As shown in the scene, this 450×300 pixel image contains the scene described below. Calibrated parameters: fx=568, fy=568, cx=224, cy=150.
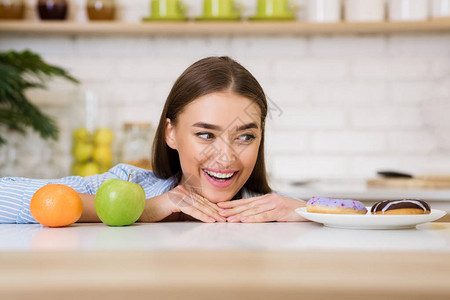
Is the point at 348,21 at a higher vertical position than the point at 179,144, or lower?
higher

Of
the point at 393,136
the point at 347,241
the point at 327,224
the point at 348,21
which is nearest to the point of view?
the point at 347,241

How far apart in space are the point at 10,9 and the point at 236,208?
2078 mm

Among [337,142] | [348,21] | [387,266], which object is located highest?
[348,21]

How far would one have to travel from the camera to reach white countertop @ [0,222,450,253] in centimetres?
72

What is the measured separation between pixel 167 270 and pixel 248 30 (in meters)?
2.24

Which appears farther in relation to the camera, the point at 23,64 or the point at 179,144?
the point at 23,64

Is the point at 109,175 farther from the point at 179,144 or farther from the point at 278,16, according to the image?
the point at 278,16

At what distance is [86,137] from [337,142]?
1257mm

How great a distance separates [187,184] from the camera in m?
1.40

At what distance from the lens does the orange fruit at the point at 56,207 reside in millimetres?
1005

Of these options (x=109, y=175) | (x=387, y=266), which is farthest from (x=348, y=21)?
(x=387, y=266)

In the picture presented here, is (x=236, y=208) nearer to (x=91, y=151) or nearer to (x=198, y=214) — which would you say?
(x=198, y=214)

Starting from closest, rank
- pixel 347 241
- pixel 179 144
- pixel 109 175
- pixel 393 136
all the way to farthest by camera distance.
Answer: pixel 347 241, pixel 179 144, pixel 109 175, pixel 393 136

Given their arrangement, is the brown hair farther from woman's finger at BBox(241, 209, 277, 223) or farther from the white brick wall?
the white brick wall
